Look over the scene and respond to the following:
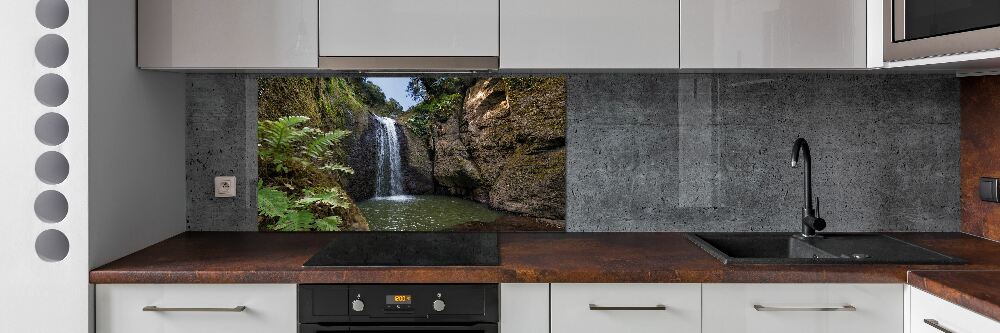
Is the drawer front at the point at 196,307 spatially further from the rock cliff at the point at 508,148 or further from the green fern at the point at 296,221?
the rock cliff at the point at 508,148

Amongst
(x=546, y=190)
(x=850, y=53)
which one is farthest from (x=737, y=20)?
(x=546, y=190)

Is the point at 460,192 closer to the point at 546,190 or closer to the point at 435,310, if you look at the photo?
the point at 546,190

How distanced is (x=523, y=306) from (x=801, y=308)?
0.73 metres

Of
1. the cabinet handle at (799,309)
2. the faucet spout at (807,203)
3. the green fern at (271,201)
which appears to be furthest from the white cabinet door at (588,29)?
the green fern at (271,201)

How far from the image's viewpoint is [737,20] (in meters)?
2.10

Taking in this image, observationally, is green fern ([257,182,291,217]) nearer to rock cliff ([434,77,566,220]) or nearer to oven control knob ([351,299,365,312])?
rock cliff ([434,77,566,220])

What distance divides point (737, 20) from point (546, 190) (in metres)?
0.87

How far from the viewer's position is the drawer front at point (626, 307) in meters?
1.82

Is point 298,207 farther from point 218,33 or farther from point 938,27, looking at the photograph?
point 938,27
